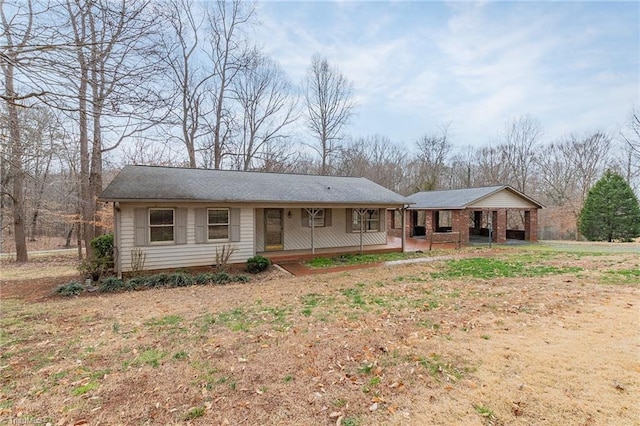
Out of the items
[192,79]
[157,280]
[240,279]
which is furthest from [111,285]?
[192,79]

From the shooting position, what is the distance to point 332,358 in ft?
12.9

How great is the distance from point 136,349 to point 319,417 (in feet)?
9.66

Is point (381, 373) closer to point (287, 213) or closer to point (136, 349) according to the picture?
point (136, 349)

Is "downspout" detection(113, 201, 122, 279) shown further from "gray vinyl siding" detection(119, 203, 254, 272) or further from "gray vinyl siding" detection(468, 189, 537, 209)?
"gray vinyl siding" detection(468, 189, 537, 209)

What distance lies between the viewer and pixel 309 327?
5078 millimetres

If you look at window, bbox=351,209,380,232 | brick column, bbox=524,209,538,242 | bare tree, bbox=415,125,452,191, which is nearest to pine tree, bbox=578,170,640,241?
brick column, bbox=524,209,538,242

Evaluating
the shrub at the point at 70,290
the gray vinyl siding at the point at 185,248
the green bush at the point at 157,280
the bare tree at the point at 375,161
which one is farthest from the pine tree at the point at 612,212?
the shrub at the point at 70,290

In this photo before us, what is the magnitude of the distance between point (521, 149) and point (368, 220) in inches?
1017

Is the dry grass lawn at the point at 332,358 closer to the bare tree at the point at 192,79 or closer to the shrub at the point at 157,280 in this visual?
the shrub at the point at 157,280

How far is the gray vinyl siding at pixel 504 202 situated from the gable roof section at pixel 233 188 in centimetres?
670

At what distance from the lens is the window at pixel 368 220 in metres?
15.0

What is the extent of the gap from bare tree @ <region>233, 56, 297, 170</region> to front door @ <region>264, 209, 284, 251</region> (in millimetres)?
10471

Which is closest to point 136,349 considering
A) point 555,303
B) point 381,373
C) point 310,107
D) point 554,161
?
point 381,373

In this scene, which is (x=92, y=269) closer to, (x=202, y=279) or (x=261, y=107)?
(x=202, y=279)
